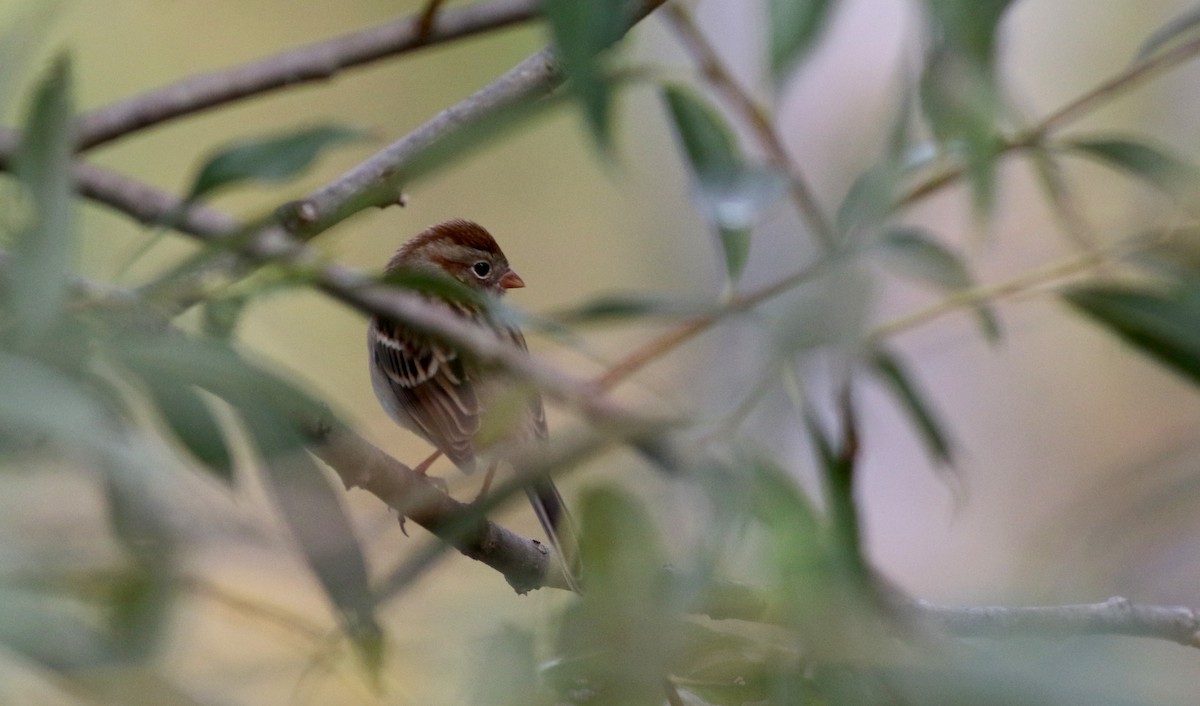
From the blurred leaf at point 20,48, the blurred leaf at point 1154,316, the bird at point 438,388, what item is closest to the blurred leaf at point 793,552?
the blurred leaf at point 1154,316

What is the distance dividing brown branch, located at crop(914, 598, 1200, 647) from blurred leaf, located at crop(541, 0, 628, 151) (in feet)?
1.66

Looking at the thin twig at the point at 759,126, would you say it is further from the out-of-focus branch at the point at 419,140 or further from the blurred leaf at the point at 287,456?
→ the blurred leaf at the point at 287,456

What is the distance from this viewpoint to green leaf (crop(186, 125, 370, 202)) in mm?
1276

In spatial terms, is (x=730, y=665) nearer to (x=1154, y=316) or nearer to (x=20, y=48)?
(x=1154, y=316)

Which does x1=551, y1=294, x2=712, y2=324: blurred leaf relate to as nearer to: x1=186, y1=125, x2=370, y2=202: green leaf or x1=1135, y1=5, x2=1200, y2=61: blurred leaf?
x1=186, y1=125, x2=370, y2=202: green leaf

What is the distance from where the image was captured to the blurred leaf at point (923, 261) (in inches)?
46.8

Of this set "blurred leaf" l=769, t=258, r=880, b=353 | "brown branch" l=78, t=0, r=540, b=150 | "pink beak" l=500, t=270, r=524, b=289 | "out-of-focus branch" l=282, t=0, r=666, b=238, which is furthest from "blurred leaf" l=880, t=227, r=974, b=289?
"pink beak" l=500, t=270, r=524, b=289

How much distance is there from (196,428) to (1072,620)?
80cm

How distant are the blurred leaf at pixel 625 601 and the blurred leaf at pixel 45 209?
0.40 metres

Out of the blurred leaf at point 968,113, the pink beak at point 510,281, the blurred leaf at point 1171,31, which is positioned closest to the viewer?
the blurred leaf at point 968,113

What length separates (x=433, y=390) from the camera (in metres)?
2.36

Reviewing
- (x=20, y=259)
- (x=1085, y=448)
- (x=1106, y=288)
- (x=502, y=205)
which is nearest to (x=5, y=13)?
(x=20, y=259)

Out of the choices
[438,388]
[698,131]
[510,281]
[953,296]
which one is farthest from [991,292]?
[510,281]

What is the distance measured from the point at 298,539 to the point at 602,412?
0.25m
